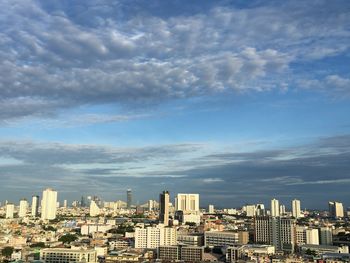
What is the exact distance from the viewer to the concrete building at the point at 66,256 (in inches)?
805

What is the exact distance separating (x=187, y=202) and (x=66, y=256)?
1597 inches

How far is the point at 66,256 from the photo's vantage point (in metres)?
20.7

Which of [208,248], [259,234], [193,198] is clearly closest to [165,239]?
[208,248]

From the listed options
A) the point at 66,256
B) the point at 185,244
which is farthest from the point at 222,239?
the point at 66,256

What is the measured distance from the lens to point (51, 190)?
5741 cm

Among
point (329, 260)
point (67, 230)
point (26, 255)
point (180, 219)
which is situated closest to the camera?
point (329, 260)

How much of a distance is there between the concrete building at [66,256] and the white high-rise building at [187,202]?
3945 centimetres

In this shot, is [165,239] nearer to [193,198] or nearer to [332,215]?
[193,198]

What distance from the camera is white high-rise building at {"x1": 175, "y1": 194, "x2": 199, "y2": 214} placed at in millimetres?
60250

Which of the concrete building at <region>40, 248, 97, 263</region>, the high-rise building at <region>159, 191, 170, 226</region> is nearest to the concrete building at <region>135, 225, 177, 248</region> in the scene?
the concrete building at <region>40, 248, 97, 263</region>

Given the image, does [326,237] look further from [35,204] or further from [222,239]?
[35,204]

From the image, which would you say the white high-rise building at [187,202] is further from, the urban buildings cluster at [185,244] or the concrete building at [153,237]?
the concrete building at [153,237]

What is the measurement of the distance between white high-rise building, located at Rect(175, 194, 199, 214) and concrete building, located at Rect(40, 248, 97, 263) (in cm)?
3945

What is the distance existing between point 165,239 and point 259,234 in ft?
23.4
